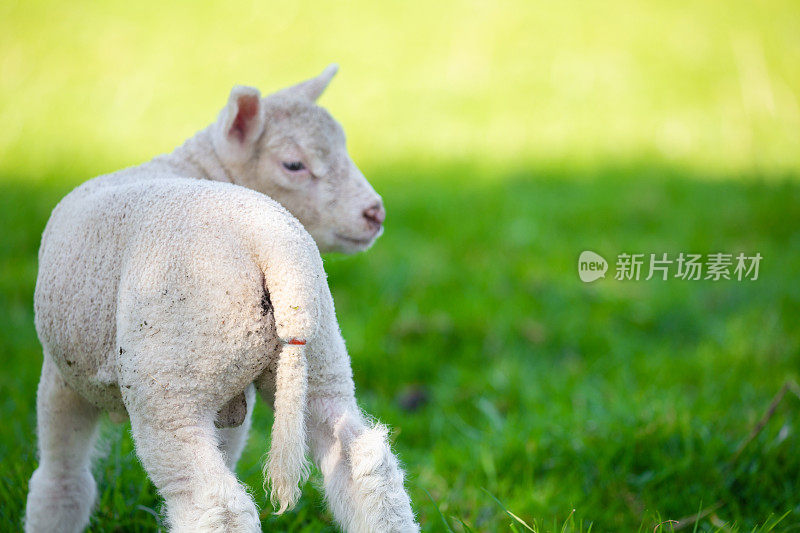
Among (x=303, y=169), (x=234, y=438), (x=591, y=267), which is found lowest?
(x=591, y=267)

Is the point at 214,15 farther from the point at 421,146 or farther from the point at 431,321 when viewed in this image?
the point at 431,321

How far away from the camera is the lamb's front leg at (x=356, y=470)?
1703mm

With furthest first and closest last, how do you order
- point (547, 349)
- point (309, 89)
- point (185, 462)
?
1. point (547, 349)
2. point (309, 89)
3. point (185, 462)

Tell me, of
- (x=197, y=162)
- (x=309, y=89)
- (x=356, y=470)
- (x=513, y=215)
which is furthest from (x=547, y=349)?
(x=356, y=470)

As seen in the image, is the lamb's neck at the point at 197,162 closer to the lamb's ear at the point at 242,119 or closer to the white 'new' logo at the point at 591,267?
the lamb's ear at the point at 242,119

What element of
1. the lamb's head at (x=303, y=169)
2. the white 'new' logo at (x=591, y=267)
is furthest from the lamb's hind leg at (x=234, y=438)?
the white 'new' logo at (x=591, y=267)

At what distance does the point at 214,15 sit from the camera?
8.30 meters

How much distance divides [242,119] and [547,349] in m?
2.85

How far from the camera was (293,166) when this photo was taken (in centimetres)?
225

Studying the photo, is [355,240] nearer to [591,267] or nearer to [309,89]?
[309,89]

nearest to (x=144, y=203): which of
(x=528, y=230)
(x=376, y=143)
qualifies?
(x=528, y=230)

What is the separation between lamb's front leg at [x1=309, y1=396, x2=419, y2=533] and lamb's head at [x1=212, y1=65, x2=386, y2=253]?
62 cm

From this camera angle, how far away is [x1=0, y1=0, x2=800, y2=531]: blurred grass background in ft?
9.77

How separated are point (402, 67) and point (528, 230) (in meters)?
3.41
